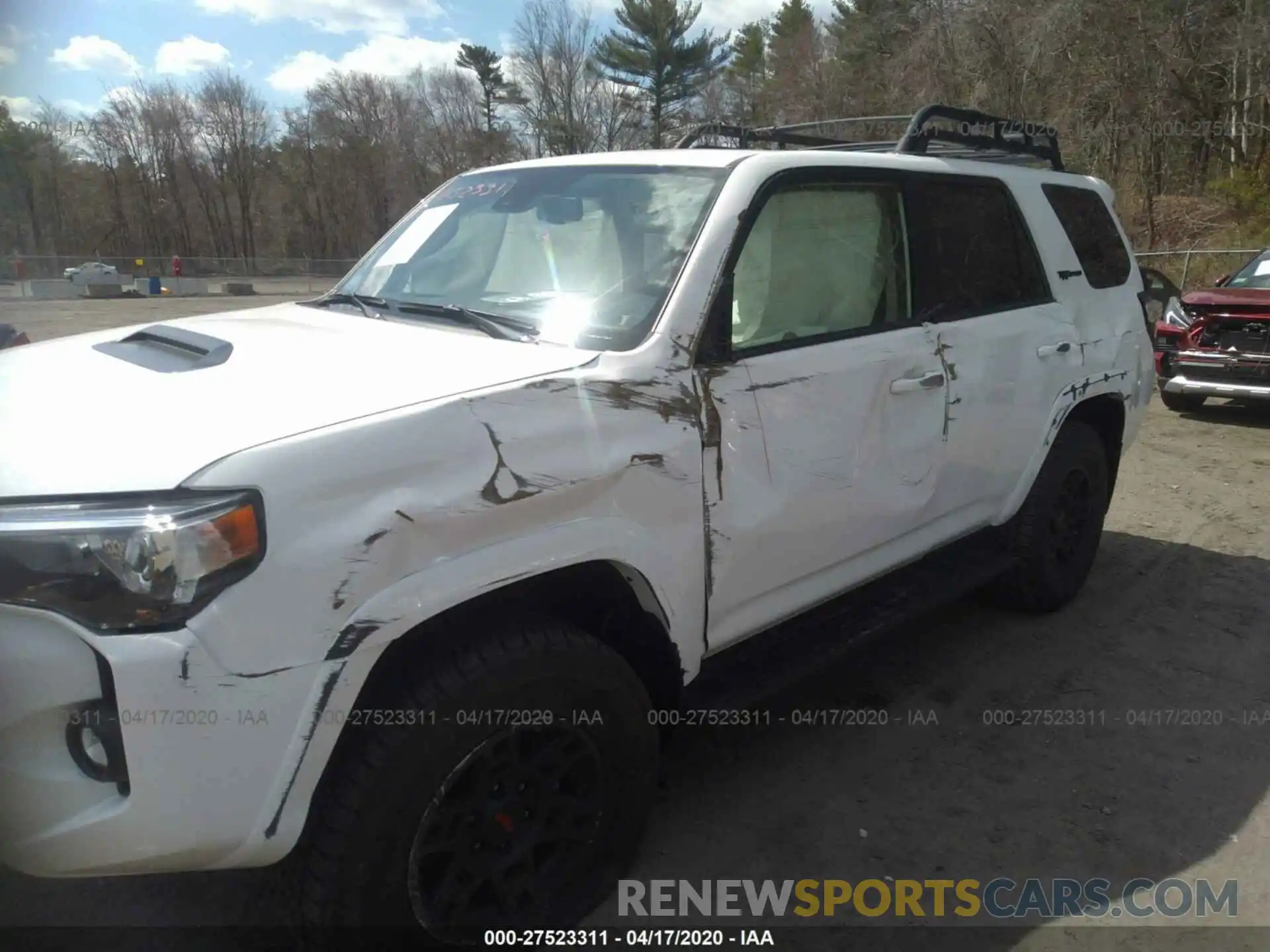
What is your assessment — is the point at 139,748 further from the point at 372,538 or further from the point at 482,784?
the point at 482,784

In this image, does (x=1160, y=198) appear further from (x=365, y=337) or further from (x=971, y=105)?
(x=365, y=337)

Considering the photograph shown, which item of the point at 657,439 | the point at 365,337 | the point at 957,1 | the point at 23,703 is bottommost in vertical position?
the point at 23,703

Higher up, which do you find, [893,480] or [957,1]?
[957,1]

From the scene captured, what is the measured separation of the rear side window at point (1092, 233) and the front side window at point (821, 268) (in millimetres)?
1344

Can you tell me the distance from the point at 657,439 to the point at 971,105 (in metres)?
24.7

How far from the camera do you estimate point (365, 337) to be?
8.42ft

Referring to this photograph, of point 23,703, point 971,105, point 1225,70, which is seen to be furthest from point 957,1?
point 23,703

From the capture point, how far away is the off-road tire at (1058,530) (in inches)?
161

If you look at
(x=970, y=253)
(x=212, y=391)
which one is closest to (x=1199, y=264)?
(x=970, y=253)

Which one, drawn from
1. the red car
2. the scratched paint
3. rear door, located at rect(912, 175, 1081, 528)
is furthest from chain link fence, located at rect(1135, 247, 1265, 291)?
the scratched paint

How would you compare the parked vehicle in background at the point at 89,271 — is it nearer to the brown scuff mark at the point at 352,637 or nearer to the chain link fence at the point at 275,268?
the chain link fence at the point at 275,268

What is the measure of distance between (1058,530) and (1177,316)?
6.11 metres

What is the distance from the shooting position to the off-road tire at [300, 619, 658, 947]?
1.90 m

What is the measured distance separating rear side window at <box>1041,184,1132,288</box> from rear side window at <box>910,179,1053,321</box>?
414mm
